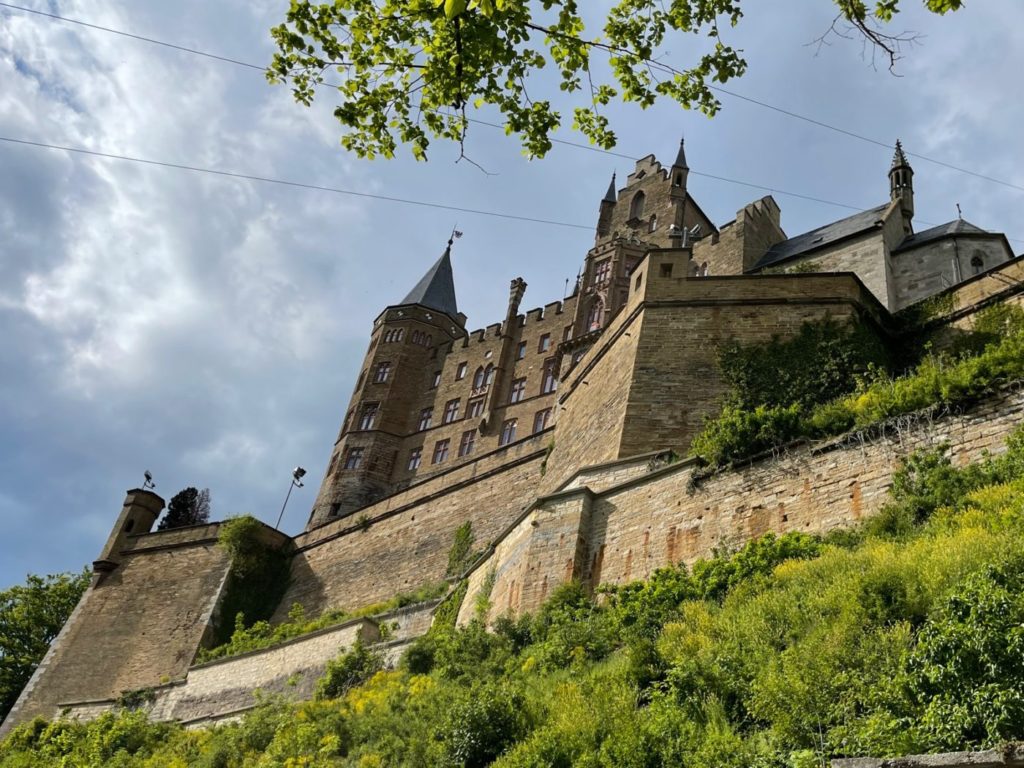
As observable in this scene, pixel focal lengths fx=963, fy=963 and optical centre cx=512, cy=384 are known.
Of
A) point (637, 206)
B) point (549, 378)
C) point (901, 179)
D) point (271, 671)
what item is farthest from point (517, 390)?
point (271, 671)

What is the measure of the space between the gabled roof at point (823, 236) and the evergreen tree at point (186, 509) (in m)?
31.1

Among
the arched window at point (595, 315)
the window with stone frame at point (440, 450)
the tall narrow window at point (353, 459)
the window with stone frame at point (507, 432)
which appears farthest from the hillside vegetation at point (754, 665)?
the tall narrow window at point (353, 459)

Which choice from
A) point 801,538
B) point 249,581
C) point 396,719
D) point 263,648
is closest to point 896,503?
point 801,538

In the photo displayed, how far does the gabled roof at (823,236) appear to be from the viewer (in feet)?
111

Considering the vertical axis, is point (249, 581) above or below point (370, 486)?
below

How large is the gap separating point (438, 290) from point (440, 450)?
1310cm

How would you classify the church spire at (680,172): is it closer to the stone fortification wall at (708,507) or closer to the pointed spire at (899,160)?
the pointed spire at (899,160)

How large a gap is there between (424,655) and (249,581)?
19.0 meters

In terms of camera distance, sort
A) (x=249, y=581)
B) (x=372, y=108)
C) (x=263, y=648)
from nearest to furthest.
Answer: (x=372, y=108) → (x=263, y=648) → (x=249, y=581)

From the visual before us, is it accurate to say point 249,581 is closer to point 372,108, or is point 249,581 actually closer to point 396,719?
point 396,719

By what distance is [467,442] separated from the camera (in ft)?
151

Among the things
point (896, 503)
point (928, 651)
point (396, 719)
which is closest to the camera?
point (928, 651)

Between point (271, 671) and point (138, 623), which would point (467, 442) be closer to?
point (138, 623)

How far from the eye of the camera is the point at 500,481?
31.0 meters
